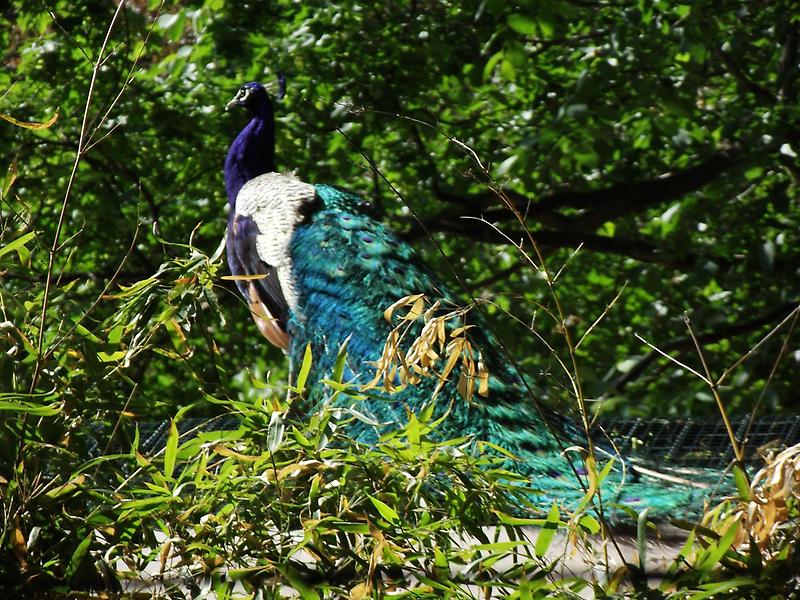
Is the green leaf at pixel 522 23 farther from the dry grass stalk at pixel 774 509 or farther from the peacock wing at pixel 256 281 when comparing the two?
the dry grass stalk at pixel 774 509

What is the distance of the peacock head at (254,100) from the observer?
155 inches

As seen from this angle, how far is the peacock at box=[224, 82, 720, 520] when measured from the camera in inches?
75.2

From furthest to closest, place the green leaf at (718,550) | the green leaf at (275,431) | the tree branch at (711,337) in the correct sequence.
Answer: the tree branch at (711,337) → the green leaf at (275,431) → the green leaf at (718,550)

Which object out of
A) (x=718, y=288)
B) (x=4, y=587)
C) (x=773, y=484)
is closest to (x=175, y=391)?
(x=718, y=288)

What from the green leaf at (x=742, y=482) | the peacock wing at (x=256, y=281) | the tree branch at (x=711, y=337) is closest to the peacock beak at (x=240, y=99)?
the peacock wing at (x=256, y=281)

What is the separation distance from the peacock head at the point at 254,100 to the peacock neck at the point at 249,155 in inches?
0.9

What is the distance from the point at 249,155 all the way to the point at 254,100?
8.0 inches

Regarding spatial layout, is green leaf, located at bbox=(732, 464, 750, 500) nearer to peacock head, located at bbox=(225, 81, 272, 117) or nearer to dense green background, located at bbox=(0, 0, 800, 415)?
dense green background, located at bbox=(0, 0, 800, 415)

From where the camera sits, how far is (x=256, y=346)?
4500mm

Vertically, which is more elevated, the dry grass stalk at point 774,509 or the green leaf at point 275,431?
the green leaf at point 275,431

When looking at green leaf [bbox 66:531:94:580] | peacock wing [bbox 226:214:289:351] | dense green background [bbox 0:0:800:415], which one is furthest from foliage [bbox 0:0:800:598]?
green leaf [bbox 66:531:94:580]

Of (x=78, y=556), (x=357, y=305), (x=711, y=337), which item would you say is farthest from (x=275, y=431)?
(x=711, y=337)

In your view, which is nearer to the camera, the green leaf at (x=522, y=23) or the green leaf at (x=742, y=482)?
the green leaf at (x=742, y=482)

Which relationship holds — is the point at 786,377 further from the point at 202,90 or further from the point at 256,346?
the point at 202,90
